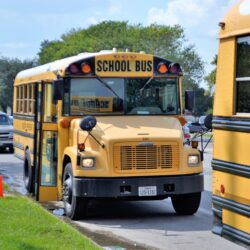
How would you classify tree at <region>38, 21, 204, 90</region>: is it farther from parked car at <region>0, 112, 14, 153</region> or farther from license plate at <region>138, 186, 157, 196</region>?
license plate at <region>138, 186, 157, 196</region>

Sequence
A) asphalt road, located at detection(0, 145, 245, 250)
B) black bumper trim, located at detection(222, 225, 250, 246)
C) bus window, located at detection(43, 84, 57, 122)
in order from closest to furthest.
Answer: black bumper trim, located at detection(222, 225, 250, 246) < asphalt road, located at detection(0, 145, 245, 250) < bus window, located at detection(43, 84, 57, 122)

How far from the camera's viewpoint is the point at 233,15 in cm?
630

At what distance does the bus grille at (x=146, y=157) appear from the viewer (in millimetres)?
A: 9922

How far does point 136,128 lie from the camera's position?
1032 centimetres

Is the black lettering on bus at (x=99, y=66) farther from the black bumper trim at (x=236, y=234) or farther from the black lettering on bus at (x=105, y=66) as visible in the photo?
the black bumper trim at (x=236, y=234)

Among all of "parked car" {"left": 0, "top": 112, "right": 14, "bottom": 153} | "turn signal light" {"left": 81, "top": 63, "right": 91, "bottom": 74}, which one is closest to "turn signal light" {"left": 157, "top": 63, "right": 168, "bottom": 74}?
"turn signal light" {"left": 81, "top": 63, "right": 91, "bottom": 74}

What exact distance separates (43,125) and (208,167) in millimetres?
9396

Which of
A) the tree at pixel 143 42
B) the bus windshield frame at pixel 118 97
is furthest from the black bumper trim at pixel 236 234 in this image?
the tree at pixel 143 42

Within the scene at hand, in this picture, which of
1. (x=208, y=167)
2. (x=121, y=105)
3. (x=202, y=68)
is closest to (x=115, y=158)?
(x=121, y=105)

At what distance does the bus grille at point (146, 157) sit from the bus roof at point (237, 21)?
12.2ft

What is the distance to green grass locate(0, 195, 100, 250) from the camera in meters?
7.46

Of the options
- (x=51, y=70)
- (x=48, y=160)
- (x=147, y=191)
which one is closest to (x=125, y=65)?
(x=51, y=70)

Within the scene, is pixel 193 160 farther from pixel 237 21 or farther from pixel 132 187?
pixel 237 21

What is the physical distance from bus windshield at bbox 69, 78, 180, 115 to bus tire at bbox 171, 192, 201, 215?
1.43 meters
